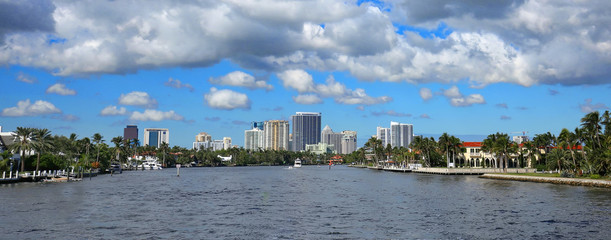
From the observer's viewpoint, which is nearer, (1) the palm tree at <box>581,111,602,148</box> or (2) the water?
(2) the water

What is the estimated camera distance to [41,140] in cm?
11344

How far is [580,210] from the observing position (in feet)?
169

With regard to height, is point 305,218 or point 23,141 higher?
point 23,141

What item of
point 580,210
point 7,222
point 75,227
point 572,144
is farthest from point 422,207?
point 572,144

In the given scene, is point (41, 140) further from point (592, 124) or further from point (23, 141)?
point (592, 124)

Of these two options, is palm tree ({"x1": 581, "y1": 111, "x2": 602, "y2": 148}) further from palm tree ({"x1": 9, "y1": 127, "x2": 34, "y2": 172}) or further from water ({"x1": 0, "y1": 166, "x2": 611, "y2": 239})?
palm tree ({"x1": 9, "y1": 127, "x2": 34, "y2": 172})

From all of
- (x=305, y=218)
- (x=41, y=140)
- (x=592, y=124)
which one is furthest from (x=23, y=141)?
(x=592, y=124)

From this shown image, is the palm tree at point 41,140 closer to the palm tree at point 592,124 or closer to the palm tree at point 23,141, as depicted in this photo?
the palm tree at point 23,141

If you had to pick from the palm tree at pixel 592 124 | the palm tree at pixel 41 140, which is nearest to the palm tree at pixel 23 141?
the palm tree at pixel 41 140

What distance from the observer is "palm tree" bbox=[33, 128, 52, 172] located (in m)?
112

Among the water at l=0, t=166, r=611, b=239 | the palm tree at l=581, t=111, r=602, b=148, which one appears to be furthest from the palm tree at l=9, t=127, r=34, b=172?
the palm tree at l=581, t=111, r=602, b=148

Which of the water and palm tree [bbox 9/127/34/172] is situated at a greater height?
palm tree [bbox 9/127/34/172]

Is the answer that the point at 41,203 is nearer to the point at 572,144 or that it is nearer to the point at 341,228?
the point at 341,228

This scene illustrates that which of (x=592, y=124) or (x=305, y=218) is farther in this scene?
(x=592, y=124)
